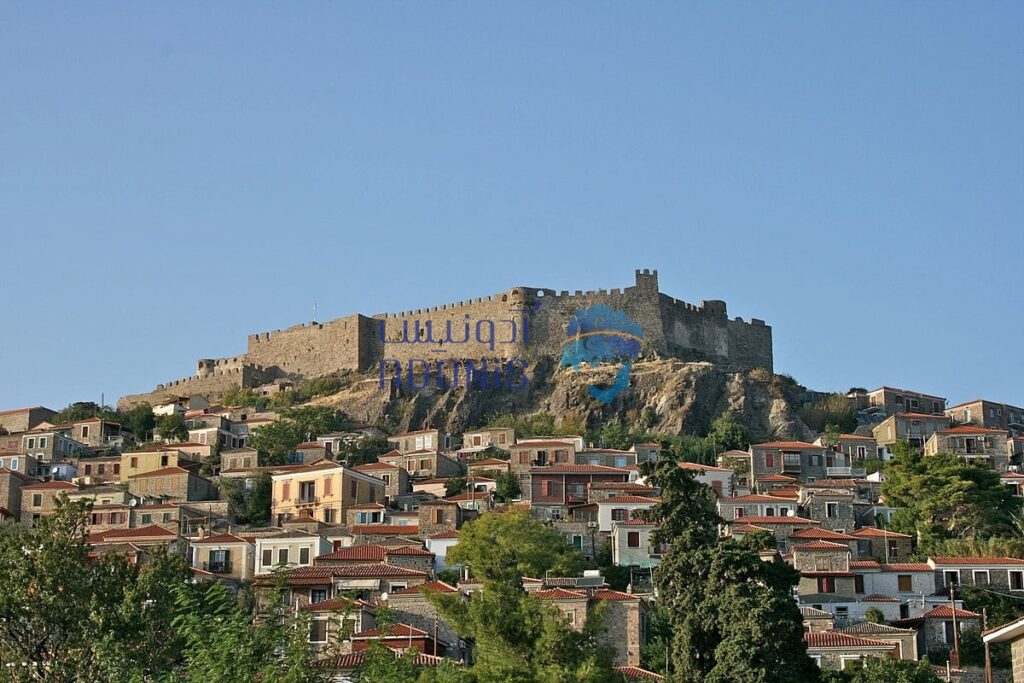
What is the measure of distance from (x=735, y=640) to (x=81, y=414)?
2767 inches

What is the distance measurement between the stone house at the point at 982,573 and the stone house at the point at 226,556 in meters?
23.0

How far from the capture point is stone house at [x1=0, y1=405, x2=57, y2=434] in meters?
98.6

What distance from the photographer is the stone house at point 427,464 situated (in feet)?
261

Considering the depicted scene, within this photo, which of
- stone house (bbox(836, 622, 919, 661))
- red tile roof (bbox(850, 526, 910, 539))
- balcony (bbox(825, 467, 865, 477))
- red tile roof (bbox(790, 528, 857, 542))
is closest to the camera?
stone house (bbox(836, 622, 919, 661))

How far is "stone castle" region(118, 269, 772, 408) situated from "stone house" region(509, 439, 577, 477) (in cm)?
2138

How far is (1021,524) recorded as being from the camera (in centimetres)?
6469

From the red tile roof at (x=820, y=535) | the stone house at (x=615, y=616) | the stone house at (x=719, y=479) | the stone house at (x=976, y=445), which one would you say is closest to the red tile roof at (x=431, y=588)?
the stone house at (x=615, y=616)

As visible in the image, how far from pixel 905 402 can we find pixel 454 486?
109 ft

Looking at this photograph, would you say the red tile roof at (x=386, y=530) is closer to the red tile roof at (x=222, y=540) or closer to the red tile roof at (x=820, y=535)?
the red tile roof at (x=222, y=540)

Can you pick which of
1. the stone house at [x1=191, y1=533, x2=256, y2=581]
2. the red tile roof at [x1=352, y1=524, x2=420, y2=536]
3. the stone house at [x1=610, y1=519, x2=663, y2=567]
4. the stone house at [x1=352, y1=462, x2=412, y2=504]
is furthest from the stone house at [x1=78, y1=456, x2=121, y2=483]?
the stone house at [x1=610, y1=519, x2=663, y2=567]

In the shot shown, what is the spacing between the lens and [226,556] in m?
61.7

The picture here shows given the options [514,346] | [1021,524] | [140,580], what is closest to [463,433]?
[514,346]

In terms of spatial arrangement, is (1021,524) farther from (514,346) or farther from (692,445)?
(514,346)

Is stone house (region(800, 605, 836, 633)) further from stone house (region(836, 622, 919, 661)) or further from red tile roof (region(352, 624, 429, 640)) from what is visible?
red tile roof (region(352, 624, 429, 640))
